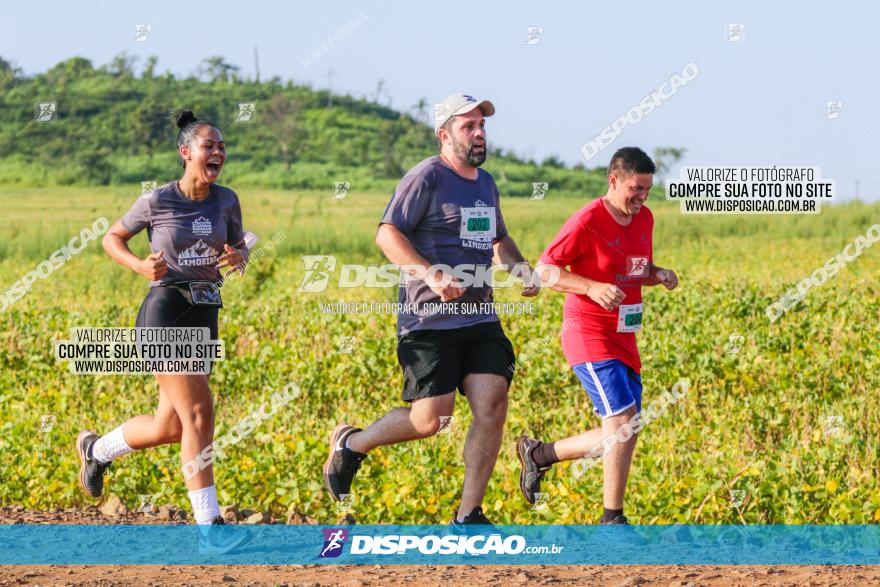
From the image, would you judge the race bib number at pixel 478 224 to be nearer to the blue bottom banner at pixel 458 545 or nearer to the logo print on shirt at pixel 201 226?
the logo print on shirt at pixel 201 226

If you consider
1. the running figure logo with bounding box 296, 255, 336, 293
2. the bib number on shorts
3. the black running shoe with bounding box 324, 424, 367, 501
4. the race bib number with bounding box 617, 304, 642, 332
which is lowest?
the black running shoe with bounding box 324, 424, 367, 501

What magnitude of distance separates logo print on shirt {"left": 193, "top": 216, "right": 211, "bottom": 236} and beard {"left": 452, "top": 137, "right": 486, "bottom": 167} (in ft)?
4.36

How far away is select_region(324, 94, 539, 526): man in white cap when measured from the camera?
654 cm

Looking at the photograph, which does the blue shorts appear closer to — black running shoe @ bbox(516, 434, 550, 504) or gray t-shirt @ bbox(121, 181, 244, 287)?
black running shoe @ bbox(516, 434, 550, 504)

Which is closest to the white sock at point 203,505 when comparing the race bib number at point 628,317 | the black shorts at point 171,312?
the black shorts at point 171,312

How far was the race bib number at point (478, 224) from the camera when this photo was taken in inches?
258

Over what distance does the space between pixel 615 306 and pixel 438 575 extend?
5.49ft

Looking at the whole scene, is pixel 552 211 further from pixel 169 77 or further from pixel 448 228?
pixel 169 77

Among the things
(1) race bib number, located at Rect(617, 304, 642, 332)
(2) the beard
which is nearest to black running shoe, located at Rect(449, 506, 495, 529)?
(1) race bib number, located at Rect(617, 304, 642, 332)

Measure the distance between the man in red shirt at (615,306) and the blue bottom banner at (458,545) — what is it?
0.37 meters

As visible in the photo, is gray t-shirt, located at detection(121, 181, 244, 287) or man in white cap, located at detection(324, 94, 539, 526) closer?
man in white cap, located at detection(324, 94, 539, 526)

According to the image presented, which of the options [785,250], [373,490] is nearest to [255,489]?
[373,490]

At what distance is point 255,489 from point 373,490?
78cm

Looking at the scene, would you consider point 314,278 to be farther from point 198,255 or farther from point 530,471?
point 198,255
